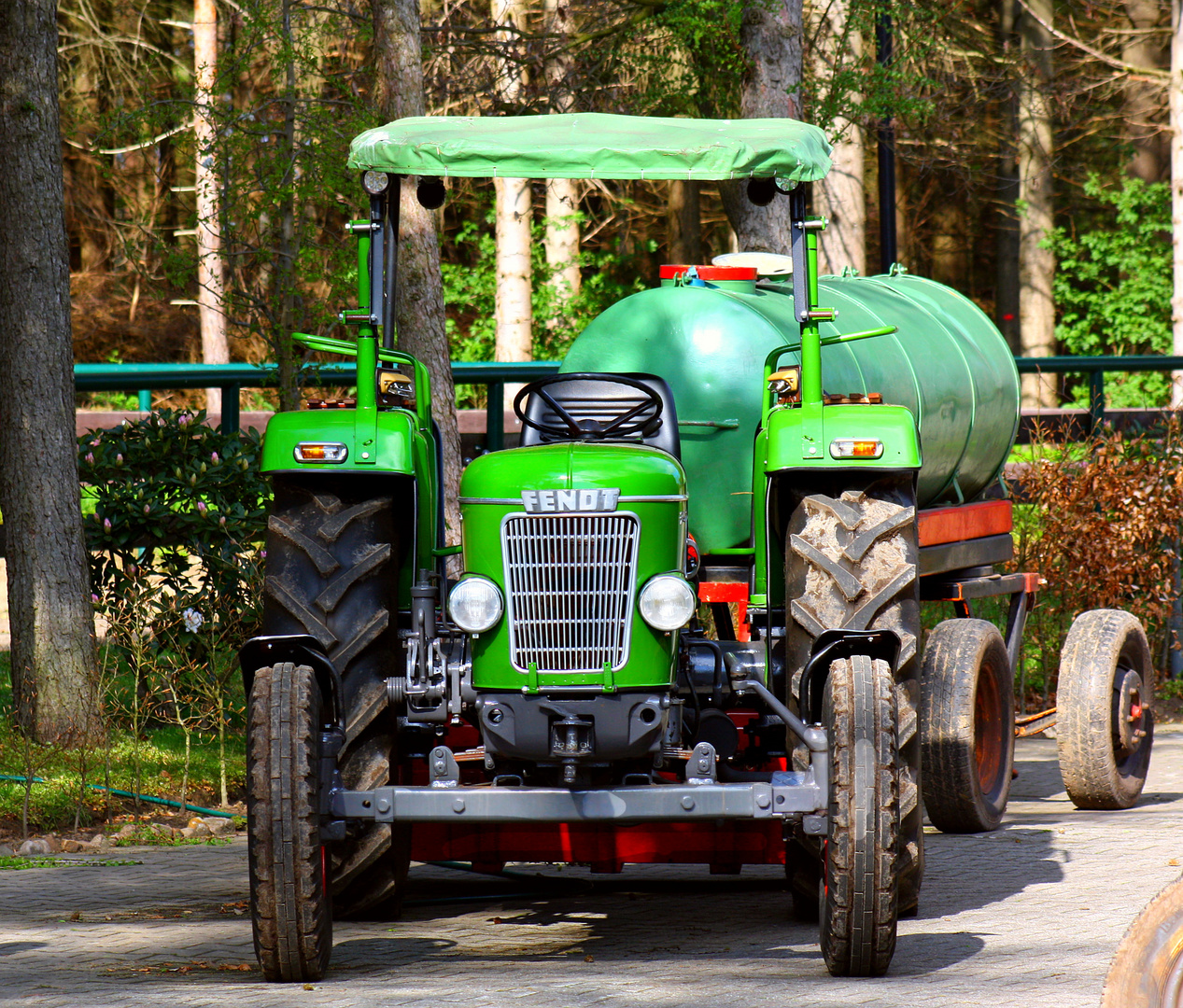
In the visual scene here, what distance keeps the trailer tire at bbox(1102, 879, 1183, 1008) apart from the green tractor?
1.64 m

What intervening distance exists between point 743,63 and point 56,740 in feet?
24.3

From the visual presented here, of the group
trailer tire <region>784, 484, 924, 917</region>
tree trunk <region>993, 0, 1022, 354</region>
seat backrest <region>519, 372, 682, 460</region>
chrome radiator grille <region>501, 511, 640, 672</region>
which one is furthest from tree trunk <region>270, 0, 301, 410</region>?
tree trunk <region>993, 0, 1022, 354</region>

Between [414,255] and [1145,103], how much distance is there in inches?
995

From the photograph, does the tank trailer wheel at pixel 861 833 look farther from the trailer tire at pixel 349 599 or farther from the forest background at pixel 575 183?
the forest background at pixel 575 183

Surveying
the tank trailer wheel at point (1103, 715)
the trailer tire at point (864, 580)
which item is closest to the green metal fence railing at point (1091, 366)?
the tank trailer wheel at point (1103, 715)

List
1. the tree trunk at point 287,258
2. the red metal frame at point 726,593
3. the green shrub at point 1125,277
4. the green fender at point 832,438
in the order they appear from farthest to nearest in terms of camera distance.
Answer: the green shrub at point 1125,277 < the tree trunk at point 287,258 < the red metal frame at point 726,593 < the green fender at point 832,438

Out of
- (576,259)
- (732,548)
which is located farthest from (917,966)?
(576,259)

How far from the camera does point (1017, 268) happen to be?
34.1 m

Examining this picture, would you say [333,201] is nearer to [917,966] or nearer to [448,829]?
[448,829]

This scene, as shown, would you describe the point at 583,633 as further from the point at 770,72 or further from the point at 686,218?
the point at 686,218

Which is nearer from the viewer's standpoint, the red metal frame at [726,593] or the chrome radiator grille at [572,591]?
the chrome radiator grille at [572,591]

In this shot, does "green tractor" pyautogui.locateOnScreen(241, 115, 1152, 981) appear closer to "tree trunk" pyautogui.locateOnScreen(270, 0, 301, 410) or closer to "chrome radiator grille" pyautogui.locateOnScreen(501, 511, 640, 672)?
"chrome radiator grille" pyautogui.locateOnScreen(501, 511, 640, 672)

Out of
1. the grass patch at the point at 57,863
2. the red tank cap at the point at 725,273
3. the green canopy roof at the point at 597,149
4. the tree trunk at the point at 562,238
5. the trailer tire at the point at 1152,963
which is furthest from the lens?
the tree trunk at the point at 562,238

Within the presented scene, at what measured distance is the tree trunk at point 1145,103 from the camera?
29.0 m
